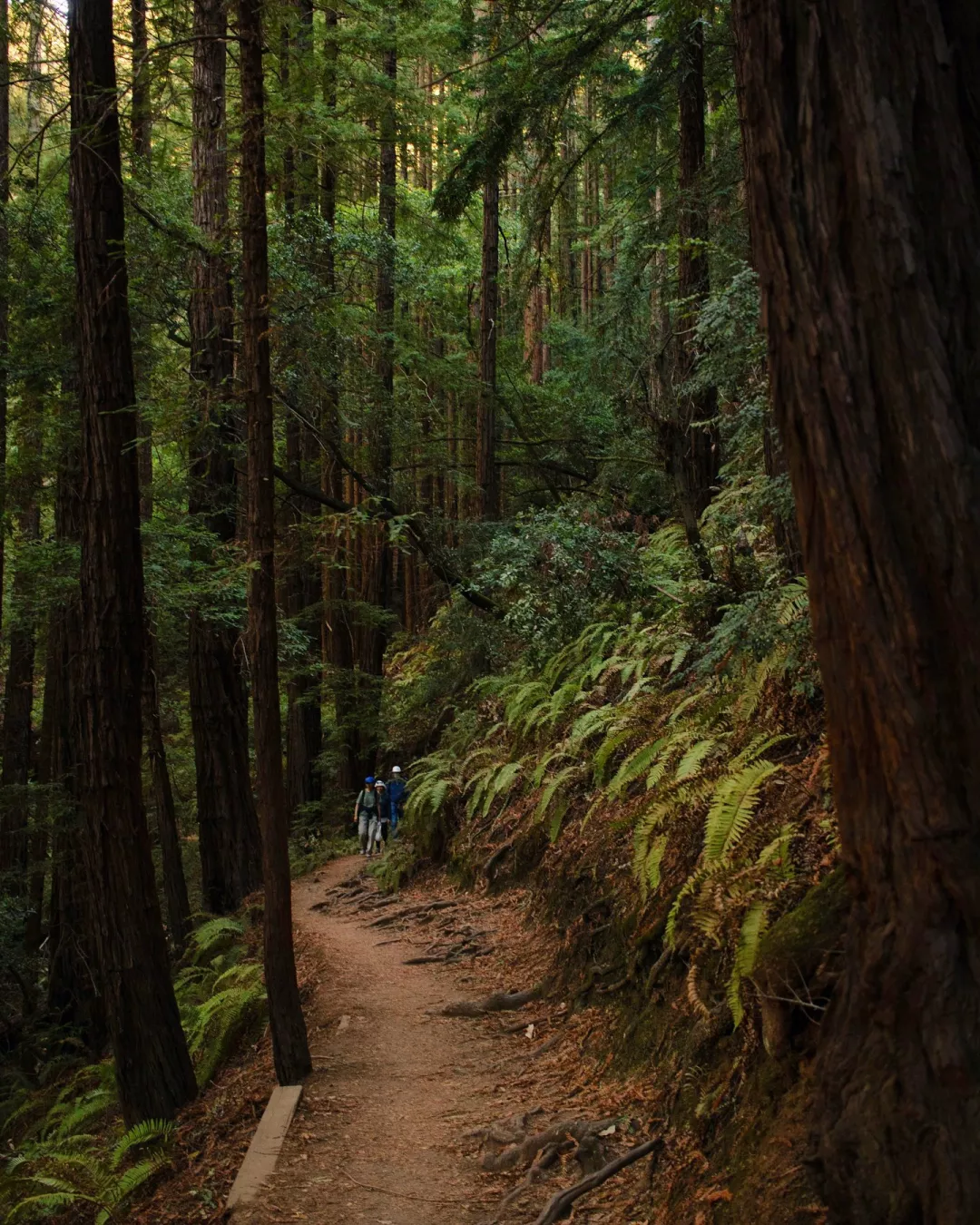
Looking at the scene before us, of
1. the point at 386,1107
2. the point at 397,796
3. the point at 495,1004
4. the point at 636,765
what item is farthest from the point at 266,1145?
the point at 397,796

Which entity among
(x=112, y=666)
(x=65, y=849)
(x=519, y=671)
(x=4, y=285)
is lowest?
(x=65, y=849)

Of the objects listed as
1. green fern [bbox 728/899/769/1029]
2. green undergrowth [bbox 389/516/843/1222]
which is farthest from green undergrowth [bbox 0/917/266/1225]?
green fern [bbox 728/899/769/1029]

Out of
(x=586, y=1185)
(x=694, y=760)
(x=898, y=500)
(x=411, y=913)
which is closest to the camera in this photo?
(x=898, y=500)

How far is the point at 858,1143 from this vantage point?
298 cm

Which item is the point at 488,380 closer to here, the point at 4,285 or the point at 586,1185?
the point at 4,285

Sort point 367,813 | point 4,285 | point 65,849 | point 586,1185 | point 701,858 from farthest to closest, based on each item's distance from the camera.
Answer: point 367,813 → point 65,849 → point 4,285 → point 701,858 → point 586,1185

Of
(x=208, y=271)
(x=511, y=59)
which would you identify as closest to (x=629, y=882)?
(x=208, y=271)

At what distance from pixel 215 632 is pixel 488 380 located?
28.5 ft

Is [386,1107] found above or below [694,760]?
below

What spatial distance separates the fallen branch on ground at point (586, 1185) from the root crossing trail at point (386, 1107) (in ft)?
1.67

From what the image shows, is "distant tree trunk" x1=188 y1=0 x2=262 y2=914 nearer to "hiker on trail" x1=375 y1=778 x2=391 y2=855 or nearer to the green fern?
"hiker on trail" x1=375 y1=778 x2=391 y2=855

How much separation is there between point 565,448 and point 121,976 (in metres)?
15.7

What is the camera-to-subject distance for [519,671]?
14.7 metres

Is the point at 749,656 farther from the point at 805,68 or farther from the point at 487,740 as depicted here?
the point at 487,740
